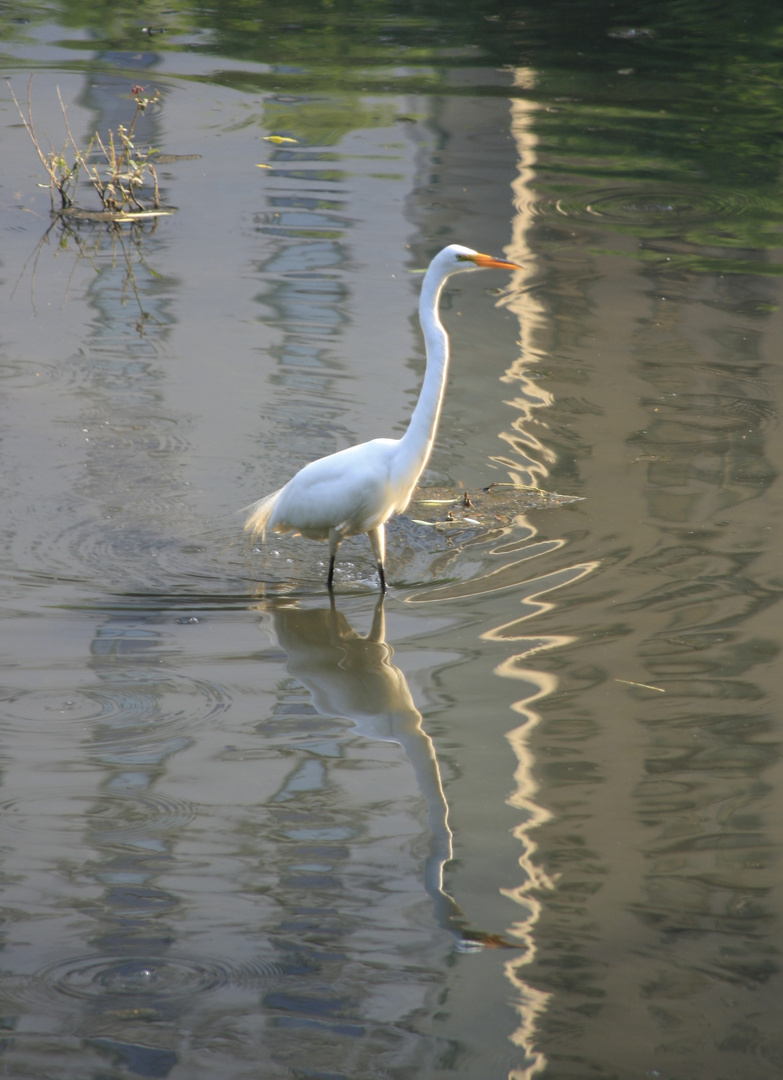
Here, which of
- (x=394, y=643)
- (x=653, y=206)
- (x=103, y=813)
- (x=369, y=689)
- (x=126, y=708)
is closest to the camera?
(x=103, y=813)

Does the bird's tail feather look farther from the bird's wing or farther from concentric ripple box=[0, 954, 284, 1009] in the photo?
concentric ripple box=[0, 954, 284, 1009]

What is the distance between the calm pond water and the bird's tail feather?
9 centimetres

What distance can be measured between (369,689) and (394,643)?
0.27 metres

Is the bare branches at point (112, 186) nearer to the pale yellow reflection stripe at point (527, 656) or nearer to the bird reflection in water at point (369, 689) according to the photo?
the pale yellow reflection stripe at point (527, 656)

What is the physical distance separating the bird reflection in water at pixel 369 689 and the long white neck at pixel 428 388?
0.56m

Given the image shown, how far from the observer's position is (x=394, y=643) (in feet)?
13.2

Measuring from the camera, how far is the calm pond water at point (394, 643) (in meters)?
2.52

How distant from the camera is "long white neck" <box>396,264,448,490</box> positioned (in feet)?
13.5

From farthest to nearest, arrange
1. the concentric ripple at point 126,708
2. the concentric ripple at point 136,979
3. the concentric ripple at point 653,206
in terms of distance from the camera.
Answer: the concentric ripple at point 653,206 → the concentric ripple at point 126,708 → the concentric ripple at point 136,979

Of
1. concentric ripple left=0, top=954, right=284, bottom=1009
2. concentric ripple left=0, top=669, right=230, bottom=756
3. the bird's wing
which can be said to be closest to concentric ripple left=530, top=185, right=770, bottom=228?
the bird's wing

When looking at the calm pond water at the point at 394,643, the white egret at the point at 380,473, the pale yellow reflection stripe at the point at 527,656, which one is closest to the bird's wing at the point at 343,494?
the white egret at the point at 380,473

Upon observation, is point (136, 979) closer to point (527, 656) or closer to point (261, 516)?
point (527, 656)

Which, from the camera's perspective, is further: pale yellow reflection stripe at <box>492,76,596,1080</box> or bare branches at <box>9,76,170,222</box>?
bare branches at <box>9,76,170,222</box>

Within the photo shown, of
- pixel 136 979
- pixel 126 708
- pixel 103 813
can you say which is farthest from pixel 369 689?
pixel 136 979
